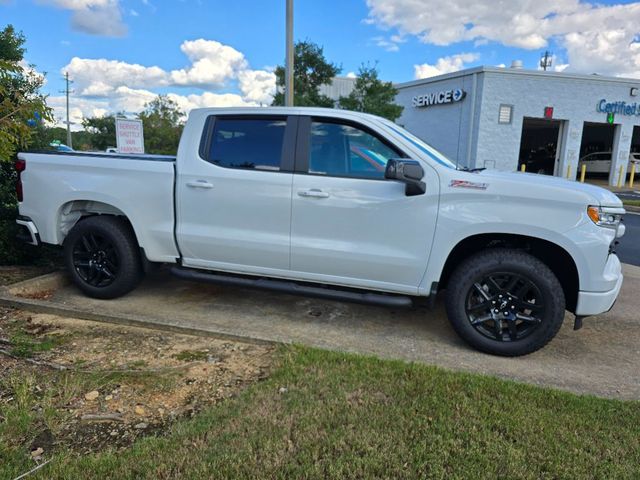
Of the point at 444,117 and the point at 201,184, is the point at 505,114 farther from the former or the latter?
the point at 201,184

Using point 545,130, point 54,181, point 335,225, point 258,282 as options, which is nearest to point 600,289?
point 335,225

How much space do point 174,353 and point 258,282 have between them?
3.26ft

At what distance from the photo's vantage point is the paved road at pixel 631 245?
326 inches

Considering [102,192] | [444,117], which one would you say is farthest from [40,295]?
[444,117]

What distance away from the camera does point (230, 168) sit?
14.5 feet

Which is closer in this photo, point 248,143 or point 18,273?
point 248,143

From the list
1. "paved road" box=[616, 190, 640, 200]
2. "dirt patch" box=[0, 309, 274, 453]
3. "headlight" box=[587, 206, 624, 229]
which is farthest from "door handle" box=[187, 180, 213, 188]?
"paved road" box=[616, 190, 640, 200]

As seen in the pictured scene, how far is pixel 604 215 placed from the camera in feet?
12.1

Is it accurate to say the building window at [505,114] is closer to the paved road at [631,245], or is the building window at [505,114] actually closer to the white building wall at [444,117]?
the white building wall at [444,117]

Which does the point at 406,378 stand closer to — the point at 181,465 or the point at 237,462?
the point at 237,462

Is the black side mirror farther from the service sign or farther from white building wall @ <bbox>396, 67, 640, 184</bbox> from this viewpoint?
white building wall @ <bbox>396, 67, 640, 184</bbox>

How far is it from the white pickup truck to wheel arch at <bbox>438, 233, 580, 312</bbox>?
14 mm

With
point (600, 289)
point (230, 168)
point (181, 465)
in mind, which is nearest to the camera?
point (181, 465)

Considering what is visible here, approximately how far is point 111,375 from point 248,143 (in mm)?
2242
